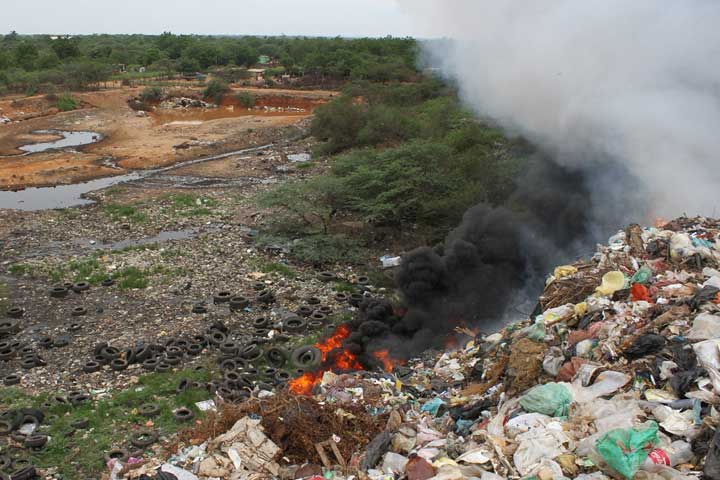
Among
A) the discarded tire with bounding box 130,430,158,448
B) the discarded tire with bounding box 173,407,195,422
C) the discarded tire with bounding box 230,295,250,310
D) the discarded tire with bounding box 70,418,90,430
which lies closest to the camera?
the discarded tire with bounding box 130,430,158,448

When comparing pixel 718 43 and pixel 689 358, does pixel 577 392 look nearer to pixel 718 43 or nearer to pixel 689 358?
pixel 689 358

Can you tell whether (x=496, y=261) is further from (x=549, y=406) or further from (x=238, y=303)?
(x=549, y=406)

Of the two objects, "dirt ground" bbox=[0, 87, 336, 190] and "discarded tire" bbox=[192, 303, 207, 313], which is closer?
"discarded tire" bbox=[192, 303, 207, 313]

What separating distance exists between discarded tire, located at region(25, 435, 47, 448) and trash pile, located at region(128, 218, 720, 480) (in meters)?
Answer: 2.16

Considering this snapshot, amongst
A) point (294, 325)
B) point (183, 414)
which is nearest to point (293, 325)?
point (294, 325)

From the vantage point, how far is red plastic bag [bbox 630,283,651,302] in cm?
720

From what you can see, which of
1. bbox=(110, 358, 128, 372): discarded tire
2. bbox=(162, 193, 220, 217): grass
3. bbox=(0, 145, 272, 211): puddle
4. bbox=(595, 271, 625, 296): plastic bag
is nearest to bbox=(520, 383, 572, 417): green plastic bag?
bbox=(595, 271, 625, 296): plastic bag

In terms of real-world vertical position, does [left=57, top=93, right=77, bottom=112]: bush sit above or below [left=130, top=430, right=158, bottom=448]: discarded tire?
above

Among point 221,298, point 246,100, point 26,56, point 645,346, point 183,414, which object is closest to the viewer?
point 645,346

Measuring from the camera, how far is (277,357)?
33.1 feet

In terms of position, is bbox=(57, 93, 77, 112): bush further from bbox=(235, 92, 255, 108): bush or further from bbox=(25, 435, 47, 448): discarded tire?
bbox=(25, 435, 47, 448): discarded tire

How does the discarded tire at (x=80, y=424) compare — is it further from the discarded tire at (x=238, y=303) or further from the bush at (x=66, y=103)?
the bush at (x=66, y=103)

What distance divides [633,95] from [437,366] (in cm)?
567

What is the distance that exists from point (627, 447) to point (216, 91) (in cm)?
4357
